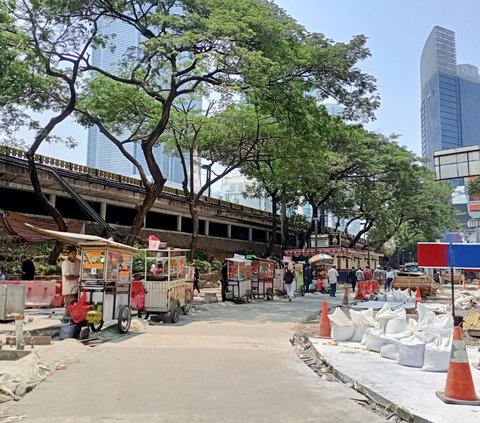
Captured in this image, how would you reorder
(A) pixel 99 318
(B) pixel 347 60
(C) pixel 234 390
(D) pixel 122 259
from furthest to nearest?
1. (B) pixel 347 60
2. (D) pixel 122 259
3. (A) pixel 99 318
4. (C) pixel 234 390

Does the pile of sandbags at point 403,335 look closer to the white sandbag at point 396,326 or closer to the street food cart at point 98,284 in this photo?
the white sandbag at point 396,326

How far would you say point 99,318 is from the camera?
11039 millimetres

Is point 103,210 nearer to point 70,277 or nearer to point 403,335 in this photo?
point 70,277

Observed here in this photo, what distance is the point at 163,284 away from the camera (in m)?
14.2

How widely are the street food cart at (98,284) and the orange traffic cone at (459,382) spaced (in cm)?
737

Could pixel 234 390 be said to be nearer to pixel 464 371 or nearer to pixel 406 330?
pixel 464 371

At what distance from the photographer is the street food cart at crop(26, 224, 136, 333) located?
10.9 m

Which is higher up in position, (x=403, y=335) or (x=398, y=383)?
(x=403, y=335)

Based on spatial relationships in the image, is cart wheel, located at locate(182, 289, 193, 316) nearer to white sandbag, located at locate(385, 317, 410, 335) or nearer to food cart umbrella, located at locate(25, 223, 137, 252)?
food cart umbrella, located at locate(25, 223, 137, 252)

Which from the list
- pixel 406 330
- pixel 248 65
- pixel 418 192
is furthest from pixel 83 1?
pixel 418 192

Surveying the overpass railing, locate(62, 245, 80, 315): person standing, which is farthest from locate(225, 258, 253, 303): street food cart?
the overpass railing

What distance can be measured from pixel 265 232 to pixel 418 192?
1510cm

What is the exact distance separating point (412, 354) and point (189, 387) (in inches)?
143

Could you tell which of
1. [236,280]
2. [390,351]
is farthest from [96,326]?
[236,280]
